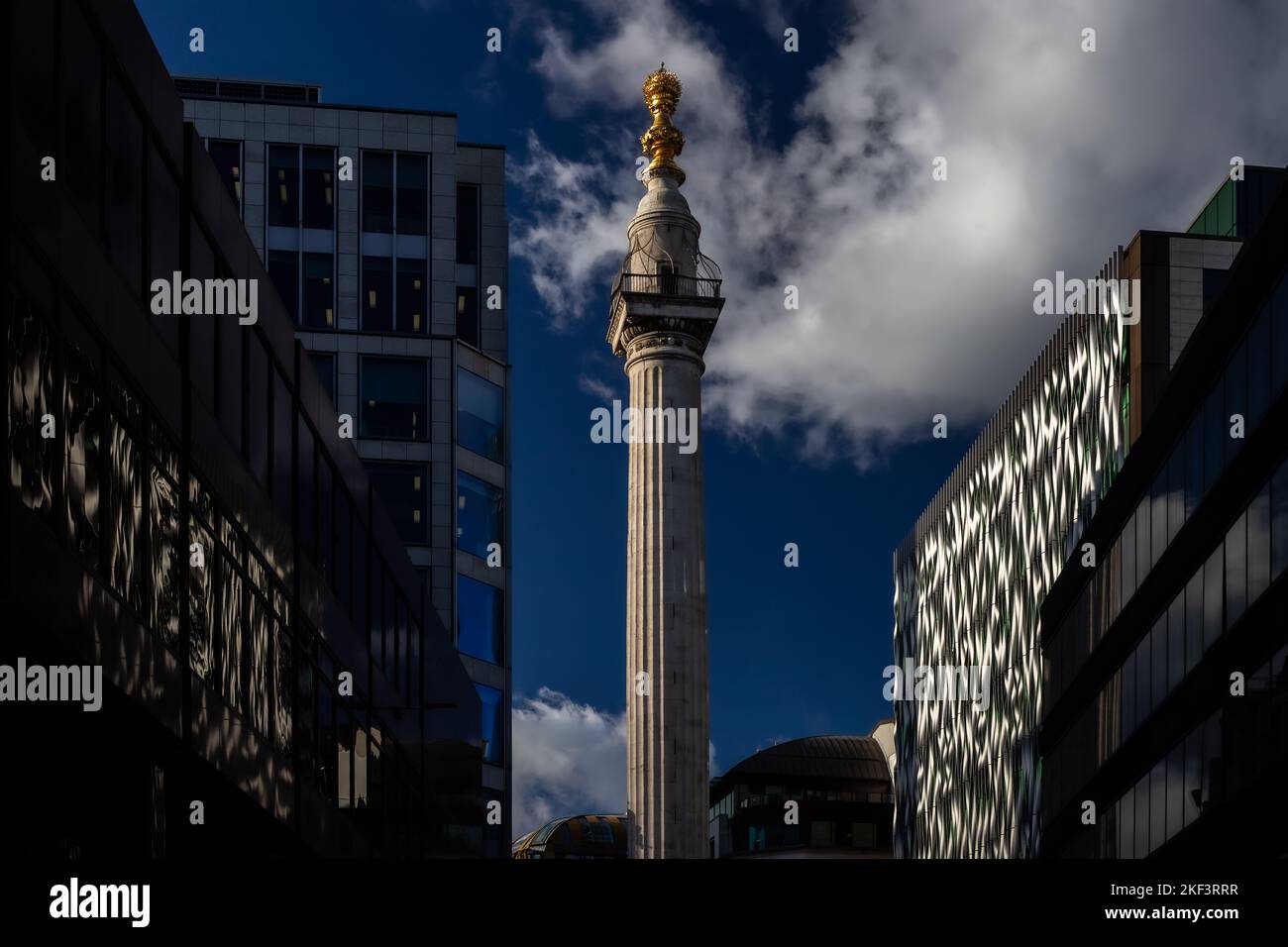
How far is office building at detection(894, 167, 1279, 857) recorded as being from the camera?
72000 mm

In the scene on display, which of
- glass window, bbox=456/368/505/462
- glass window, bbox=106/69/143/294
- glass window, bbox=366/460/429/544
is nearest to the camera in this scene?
glass window, bbox=106/69/143/294

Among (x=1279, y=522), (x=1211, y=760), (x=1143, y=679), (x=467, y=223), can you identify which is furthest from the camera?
(x=467, y=223)

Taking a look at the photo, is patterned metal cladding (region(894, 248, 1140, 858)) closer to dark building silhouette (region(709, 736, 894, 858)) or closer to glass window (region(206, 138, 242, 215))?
dark building silhouette (region(709, 736, 894, 858))

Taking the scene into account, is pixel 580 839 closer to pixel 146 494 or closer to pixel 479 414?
pixel 479 414

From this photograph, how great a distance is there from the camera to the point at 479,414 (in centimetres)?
6994

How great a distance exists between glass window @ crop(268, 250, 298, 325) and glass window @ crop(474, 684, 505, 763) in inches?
623

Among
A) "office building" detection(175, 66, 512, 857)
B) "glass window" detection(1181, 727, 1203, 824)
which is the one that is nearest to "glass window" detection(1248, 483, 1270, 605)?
"glass window" detection(1181, 727, 1203, 824)

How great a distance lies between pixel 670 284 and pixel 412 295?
18987mm

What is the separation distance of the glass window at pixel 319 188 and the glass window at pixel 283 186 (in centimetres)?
36

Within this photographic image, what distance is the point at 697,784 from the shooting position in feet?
276

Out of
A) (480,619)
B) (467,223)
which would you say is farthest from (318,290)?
(480,619)

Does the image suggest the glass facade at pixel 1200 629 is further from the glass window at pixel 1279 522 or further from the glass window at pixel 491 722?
the glass window at pixel 491 722
